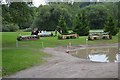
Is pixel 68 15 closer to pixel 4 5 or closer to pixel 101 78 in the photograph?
pixel 4 5

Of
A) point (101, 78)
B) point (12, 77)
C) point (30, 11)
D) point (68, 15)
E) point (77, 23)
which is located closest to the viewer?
point (101, 78)

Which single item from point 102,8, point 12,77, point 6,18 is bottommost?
point 12,77

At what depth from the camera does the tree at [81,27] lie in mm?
24750

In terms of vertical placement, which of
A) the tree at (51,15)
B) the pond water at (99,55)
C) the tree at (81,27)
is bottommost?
the pond water at (99,55)

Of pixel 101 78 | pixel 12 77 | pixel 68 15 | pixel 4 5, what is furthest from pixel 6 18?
pixel 68 15

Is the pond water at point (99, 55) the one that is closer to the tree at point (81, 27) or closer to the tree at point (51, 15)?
the tree at point (81, 27)

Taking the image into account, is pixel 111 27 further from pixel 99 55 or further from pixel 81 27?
pixel 99 55

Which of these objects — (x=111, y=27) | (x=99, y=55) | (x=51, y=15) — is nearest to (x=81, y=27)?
(x=111, y=27)

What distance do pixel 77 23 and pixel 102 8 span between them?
759 centimetres

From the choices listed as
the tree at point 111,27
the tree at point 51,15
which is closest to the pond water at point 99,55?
the tree at point 111,27

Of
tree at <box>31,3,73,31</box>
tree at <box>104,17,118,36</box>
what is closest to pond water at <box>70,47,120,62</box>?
tree at <box>104,17,118,36</box>

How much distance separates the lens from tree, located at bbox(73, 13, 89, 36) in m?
24.8

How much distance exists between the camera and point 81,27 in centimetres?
2494

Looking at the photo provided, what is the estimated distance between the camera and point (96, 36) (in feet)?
72.5
